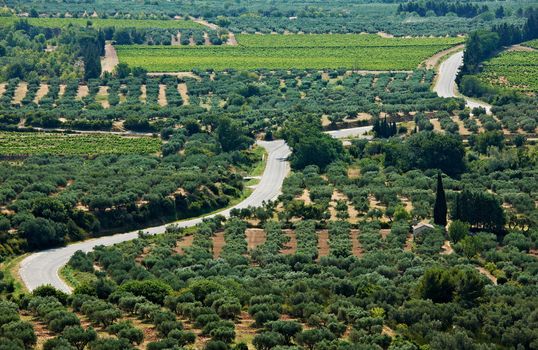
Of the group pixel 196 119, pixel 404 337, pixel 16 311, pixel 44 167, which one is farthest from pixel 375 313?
pixel 196 119

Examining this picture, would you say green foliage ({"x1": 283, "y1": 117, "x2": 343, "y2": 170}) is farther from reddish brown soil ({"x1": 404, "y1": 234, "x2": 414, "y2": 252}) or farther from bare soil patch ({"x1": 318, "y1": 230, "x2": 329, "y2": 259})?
reddish brown soil ({"x1": 404, "y1": 234, "x2": 414, "y2": 252})

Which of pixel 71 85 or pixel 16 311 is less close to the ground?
pixel 16 311

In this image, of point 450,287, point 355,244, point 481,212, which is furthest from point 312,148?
point 450,287

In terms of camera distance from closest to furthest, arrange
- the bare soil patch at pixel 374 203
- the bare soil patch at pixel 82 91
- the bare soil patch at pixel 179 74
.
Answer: the bare soil patch at pixel 374 203 < the bare soil patch at pixel 82 91 < the bare soil patch at pixel 179 74

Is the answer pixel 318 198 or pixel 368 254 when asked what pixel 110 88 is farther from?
pixel 368 254

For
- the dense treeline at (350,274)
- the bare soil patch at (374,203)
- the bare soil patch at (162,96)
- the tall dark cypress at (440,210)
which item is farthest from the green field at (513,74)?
the tall dark cypress at (440,210)

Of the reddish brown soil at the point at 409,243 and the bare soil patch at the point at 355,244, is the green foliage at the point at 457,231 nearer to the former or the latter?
the reddish brown soil at the point at 409,243
